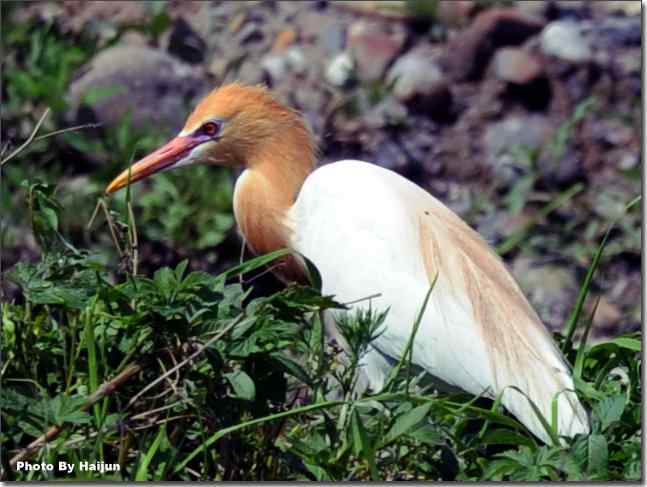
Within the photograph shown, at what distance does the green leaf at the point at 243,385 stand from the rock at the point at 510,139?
224 centimetres

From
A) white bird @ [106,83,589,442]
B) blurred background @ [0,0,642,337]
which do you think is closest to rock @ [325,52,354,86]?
blurred background @ [0,0,642,337]

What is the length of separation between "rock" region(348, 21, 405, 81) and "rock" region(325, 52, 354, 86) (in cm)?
3

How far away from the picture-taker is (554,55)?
15.4 feet

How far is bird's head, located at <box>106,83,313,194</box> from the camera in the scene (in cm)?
314

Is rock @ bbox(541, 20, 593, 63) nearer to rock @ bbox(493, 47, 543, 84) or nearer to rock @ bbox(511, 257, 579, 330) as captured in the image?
rock @ bbox(493, 47, 543, 84)

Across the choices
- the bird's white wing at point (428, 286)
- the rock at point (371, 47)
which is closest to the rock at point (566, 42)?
the rock at point (371, 47)

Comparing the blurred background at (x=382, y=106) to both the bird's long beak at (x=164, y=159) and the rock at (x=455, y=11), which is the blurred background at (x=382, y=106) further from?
the bird's long beak at (x=164, y=159)

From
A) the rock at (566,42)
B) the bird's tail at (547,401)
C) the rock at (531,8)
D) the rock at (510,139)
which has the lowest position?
the rock at (510,139)

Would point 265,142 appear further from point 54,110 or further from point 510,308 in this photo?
point 54,110

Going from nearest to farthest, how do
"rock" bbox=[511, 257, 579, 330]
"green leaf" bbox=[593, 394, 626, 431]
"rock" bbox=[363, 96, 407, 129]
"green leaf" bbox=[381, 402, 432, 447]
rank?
"green leaf" bbox=[381, 402, 432, 447] < "green leaf" bbox=[593, 394, 626, 431] < "rock" bbox=[511, 257, 579, 330] < "rock" bbox=[363, 96, 407, 129]

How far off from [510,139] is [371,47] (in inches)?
19.9

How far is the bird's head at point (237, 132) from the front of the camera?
10.3ft

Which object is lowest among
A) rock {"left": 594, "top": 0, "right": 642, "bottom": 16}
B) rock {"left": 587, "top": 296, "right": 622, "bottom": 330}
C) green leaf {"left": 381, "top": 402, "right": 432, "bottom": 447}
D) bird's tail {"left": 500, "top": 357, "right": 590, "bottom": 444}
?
rock {"left": 587, "top": 296, "right": 622, "bottom": 330}

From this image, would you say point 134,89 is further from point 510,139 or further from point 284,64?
point 510,139
